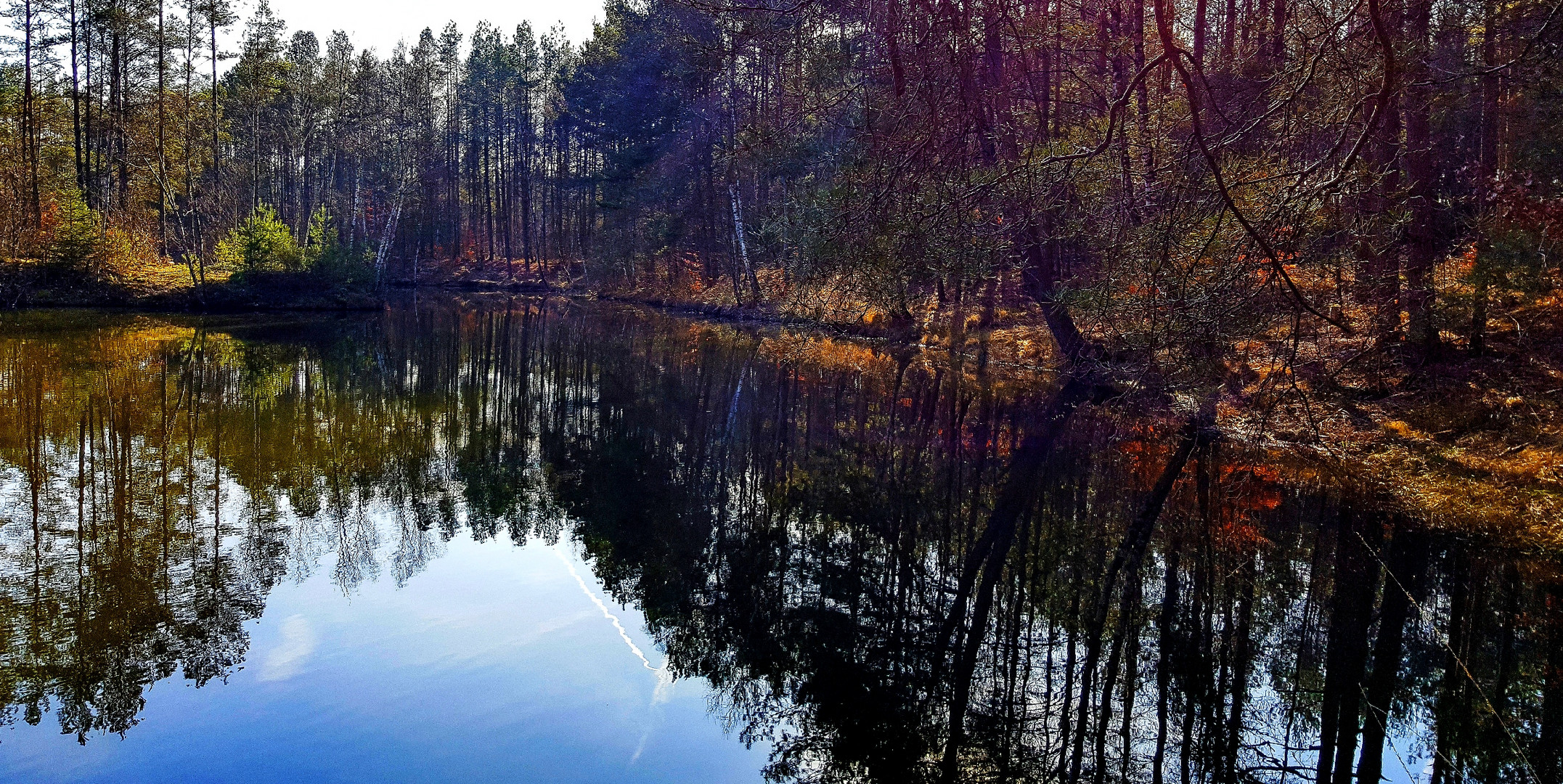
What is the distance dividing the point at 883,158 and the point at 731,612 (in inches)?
126

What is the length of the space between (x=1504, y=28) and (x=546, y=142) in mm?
47623

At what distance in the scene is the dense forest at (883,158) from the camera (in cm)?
546

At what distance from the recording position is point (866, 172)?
7.54 meters

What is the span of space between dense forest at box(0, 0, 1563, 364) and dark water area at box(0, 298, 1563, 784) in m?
1.77

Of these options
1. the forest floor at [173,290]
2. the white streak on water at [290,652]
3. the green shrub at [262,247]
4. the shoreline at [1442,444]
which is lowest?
the white streak on water at [290,652]

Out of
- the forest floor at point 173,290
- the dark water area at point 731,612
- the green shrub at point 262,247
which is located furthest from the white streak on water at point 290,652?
the forest floor at point 173,290

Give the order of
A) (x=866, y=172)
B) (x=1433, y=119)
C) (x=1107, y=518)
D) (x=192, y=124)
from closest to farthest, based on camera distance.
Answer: (x=866, y=172)
(x=1107, y=518)
(x=1433, y=119)
(x=192, y=124)

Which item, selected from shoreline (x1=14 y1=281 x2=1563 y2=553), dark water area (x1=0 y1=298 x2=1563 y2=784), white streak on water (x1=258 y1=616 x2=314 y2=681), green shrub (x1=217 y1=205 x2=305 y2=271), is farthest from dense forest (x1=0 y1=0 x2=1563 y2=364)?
white streak on water (x1=258 y1=616 x2=314 y2=681)

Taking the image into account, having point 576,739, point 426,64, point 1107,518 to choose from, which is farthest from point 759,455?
point 426,64

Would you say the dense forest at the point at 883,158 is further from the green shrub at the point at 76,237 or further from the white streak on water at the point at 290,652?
the white streak on water at the point at 290,652

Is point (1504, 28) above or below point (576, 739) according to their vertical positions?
above

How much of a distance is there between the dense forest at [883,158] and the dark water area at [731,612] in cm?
177

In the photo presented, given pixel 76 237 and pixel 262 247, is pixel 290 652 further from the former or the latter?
pixel 76 237

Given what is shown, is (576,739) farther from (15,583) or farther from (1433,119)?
(1433,119)
